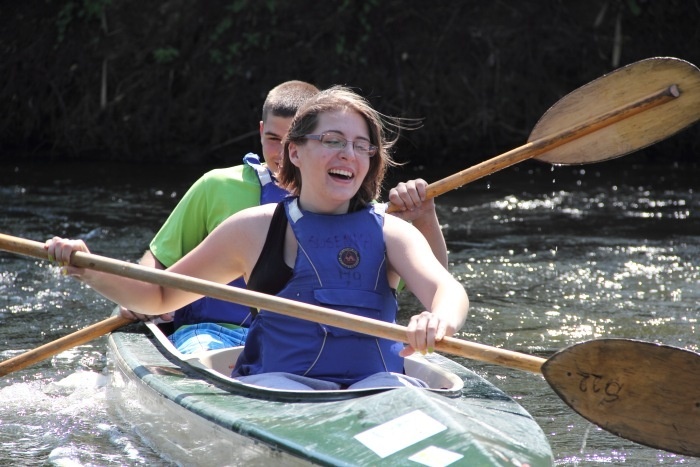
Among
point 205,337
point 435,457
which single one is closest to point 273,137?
point 205,337

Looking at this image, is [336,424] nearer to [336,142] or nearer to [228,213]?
[336,142]

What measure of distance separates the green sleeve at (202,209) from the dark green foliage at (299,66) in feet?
20.3

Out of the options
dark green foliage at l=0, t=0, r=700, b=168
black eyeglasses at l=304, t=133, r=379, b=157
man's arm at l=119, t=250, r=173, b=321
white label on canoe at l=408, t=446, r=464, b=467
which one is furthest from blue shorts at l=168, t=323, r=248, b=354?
dark green foliage at l=0, t=0, r=700, b=168

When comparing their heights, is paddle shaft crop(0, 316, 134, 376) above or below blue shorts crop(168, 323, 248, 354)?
below

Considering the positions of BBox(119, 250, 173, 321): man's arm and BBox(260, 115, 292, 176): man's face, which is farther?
BBox(260, 115, 292, 176): man's face

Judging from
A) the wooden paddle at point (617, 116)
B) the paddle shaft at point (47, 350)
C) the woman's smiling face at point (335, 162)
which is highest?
the wooden paddle at point (617, 116)

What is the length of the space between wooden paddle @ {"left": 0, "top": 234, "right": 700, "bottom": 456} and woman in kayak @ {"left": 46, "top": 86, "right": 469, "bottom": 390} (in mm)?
153

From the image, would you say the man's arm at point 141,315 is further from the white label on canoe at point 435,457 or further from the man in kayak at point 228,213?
the white label on canoe at point 435,457

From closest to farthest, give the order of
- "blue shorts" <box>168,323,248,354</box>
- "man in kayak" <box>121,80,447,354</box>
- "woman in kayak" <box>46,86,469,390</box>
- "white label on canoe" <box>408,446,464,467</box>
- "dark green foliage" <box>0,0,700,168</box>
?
"white label on canoe" <box>408,446,464,467</box> < "woman in kayak" <box>46,86,469,390</box> < "blue shorts" <box>168,323,248,354</box> < "man in kayak" <box>121,80,447,354</box> < "dark green foliage" <box>0,0,700,168</box>

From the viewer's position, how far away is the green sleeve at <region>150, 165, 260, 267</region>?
4184 mm

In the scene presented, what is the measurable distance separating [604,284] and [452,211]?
2.16 metres

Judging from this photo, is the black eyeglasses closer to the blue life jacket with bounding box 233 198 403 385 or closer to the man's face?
the blue life jacket with bounding box 233 198 403 385

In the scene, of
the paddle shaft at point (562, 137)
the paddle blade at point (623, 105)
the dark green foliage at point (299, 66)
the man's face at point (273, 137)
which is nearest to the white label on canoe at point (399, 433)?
the paddle shaft at point (562, 137)

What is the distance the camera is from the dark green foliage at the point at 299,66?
1049 centimetres
